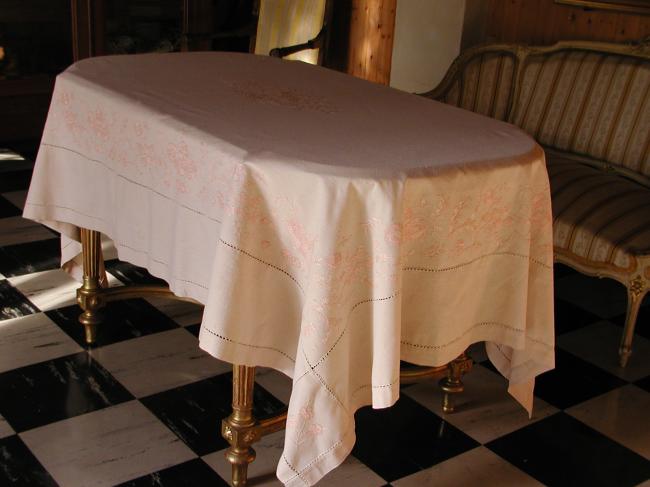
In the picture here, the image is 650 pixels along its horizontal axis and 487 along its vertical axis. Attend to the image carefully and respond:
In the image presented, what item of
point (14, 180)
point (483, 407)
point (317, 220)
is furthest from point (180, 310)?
point (14, 180)

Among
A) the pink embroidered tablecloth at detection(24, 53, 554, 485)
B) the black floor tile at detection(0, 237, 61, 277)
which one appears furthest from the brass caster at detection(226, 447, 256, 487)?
the black floor tile at detection(0, 237, 61, 277)

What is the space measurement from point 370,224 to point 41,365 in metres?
1.35

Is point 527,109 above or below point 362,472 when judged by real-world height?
above

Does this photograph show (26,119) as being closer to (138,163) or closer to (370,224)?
Answer: (138,163)

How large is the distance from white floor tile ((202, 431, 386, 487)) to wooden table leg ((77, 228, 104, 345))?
0.73 metres

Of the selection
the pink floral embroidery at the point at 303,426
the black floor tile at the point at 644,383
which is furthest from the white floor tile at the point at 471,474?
the black floor tile at the point at 644,383

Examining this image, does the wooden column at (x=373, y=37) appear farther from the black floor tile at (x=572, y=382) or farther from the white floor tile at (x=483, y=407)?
the white floor tile at (x=483, y=407)

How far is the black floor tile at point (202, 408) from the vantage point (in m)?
2.44

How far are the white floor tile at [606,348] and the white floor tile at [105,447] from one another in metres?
1.44

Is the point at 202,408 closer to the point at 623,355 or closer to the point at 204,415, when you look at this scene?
the point at 204,415

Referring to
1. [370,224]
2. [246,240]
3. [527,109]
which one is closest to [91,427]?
[246,240]

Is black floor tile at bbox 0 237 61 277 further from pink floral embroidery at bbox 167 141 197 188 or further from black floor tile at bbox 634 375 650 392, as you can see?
black floor tile at bbox 634 375 650 392

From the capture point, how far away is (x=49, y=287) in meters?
3.29

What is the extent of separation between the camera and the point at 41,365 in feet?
9.04
